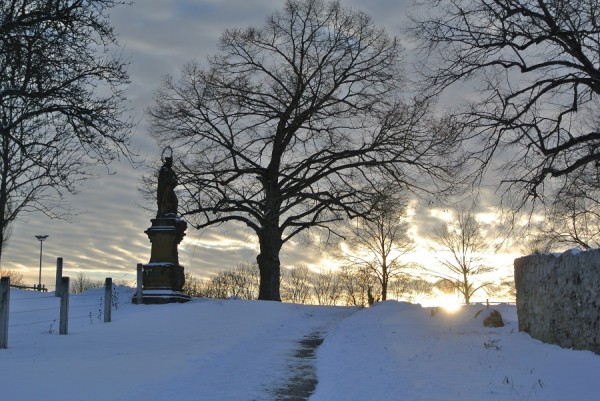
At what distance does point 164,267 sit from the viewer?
18.9 m

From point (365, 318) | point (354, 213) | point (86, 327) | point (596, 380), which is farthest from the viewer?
point (354, 213)

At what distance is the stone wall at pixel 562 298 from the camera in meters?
9.06

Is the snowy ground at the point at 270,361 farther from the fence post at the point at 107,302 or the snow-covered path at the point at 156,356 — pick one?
the fence post at the point at 107,302

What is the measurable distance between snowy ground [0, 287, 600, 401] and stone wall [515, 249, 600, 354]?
0.33 meters

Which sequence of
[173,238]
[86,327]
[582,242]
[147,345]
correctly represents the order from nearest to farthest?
[147,345], [86,327], [173,238], [582,242]

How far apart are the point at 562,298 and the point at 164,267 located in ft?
40.3

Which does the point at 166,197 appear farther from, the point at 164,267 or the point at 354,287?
the point at 354,287

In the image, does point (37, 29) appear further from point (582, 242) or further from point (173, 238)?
point (582, 242)

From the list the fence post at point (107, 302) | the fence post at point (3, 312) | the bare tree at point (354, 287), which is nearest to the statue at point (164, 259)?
the fence post at point (107, 302)

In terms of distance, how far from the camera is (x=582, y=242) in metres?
35.5

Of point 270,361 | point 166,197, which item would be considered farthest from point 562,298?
point 166,197

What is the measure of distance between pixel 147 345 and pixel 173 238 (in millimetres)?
8702

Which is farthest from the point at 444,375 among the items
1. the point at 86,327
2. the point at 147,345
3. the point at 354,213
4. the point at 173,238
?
the point at 354,213

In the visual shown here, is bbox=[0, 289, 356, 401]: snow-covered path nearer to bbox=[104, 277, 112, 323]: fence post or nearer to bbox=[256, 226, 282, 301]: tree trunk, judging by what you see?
bbox=[104, 277, 112, 323]: fence post
